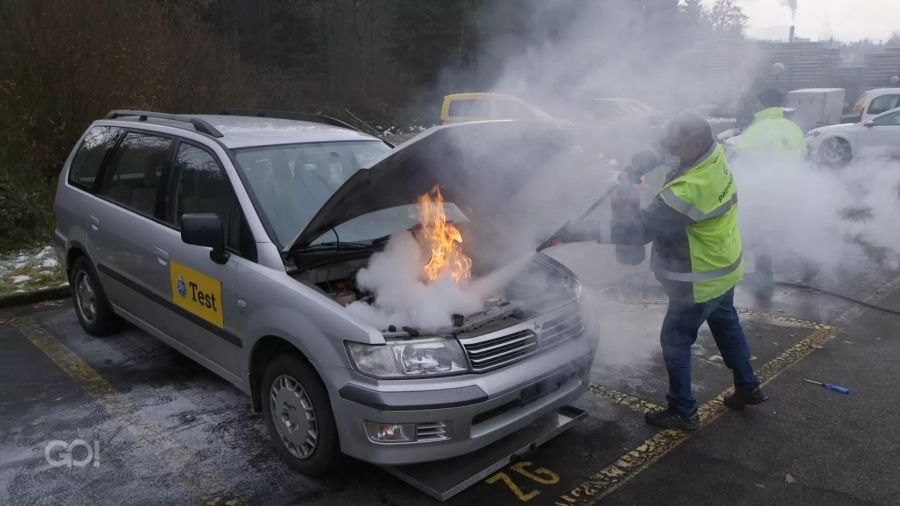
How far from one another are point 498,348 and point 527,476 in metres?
0.80

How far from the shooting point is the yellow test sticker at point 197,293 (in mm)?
3635

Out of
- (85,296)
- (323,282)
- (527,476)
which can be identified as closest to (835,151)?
(527,476)

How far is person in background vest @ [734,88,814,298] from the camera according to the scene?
685cm

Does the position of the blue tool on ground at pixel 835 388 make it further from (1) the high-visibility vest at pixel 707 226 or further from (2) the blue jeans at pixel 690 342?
(1) the high-visibility vest at pixel 707 226

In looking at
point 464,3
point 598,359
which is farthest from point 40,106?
point 598,359

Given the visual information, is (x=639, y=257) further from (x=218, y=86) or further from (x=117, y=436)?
(x=218, y=86)

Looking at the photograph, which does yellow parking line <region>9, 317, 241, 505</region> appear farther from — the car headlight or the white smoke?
the white smoke

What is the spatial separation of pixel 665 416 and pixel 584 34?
11.6ft

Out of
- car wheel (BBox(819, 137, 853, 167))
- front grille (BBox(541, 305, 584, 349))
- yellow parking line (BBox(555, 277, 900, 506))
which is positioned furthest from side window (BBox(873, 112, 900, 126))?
front grille (BBox(541, 305, 584, 349))

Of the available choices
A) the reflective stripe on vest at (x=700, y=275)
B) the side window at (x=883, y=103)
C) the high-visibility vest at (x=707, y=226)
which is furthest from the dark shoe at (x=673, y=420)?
the side window at (x=883, y=103)

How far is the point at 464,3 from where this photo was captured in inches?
412

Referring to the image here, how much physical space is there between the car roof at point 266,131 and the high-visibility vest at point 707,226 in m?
Answer: 2.30

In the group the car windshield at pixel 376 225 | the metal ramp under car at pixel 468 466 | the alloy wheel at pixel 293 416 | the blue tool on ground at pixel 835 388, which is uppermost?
the car windshield at pixel 376 225

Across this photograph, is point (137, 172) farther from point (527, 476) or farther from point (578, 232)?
point (527, 476)
